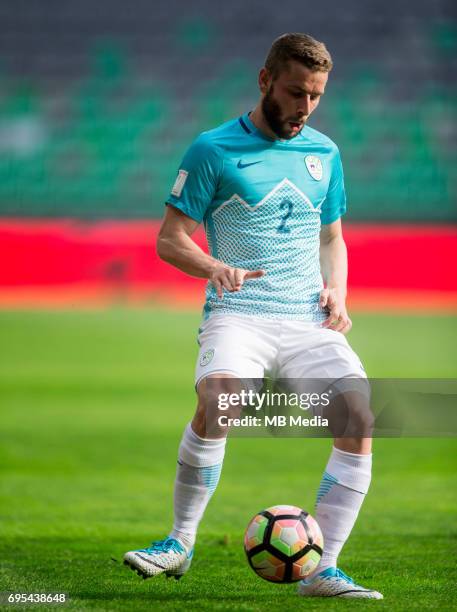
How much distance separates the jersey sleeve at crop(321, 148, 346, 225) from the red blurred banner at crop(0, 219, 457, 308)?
54.2 ft

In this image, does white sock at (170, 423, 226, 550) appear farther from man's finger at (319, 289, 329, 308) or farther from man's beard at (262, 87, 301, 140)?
man's beard at (262, 87, 301, 140)

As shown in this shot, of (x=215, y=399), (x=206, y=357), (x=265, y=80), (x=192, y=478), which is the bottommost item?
(x=192, y=478)

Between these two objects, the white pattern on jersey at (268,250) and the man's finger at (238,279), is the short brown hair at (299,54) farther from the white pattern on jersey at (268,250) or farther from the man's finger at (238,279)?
the man's finger at (238,279)

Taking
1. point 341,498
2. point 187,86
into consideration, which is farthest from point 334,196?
point 187,86

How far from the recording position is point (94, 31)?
85.7ft

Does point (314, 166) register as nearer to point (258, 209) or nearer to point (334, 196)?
point (334, 196)

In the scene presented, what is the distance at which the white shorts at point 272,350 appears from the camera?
3.78 m

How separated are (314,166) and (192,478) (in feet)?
4.03

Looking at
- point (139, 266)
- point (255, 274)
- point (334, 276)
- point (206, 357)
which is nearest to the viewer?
point (255, 274)

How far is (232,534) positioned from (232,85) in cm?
2125

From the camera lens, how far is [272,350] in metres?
3.90

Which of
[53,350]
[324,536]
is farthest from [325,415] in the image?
[53,350]

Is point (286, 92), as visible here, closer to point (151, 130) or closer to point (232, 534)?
point (232, 534)

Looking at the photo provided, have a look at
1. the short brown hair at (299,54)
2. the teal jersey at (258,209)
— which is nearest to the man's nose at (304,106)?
the short brown hair at (299,54)
